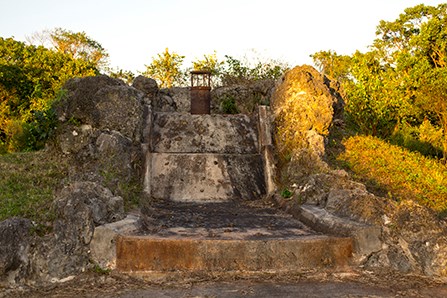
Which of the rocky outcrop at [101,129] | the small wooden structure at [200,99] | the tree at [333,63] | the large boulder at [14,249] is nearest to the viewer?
the large boulder at [14,249]

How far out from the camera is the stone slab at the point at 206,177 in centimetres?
738

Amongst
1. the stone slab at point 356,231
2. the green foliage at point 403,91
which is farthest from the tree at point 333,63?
the stone slab at point 356,231

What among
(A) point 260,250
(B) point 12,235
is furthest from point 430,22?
(B) point 12,235

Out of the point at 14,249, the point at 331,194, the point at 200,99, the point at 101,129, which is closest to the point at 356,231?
the point at 331,194

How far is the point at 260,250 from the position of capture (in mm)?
4625

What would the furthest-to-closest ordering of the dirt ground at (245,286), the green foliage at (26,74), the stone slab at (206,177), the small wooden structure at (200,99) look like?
1. the green foliage at (26,74)
2. the small wooden structure at (200,99)
3. the stone slab at (206,177)
4. the dirt ground at (245,286)

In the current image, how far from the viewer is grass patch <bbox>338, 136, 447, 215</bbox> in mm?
7461

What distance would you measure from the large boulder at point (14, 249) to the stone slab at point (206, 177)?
2801 mm

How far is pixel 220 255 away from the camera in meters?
4.57

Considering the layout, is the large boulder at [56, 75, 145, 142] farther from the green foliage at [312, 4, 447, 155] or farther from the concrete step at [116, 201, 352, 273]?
the green foliage at [312, 4, 447, 155]

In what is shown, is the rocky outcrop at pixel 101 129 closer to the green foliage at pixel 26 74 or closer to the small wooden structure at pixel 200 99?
the small wooden structure at pixel 200 99

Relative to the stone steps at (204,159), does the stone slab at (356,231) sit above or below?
below

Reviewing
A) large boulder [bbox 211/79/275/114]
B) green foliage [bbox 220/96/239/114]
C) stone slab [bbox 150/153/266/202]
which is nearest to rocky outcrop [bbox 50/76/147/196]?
stone slab [bbox 150/153/266/202]

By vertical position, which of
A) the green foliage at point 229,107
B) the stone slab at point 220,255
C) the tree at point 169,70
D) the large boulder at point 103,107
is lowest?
the stone slab at point 220,255
